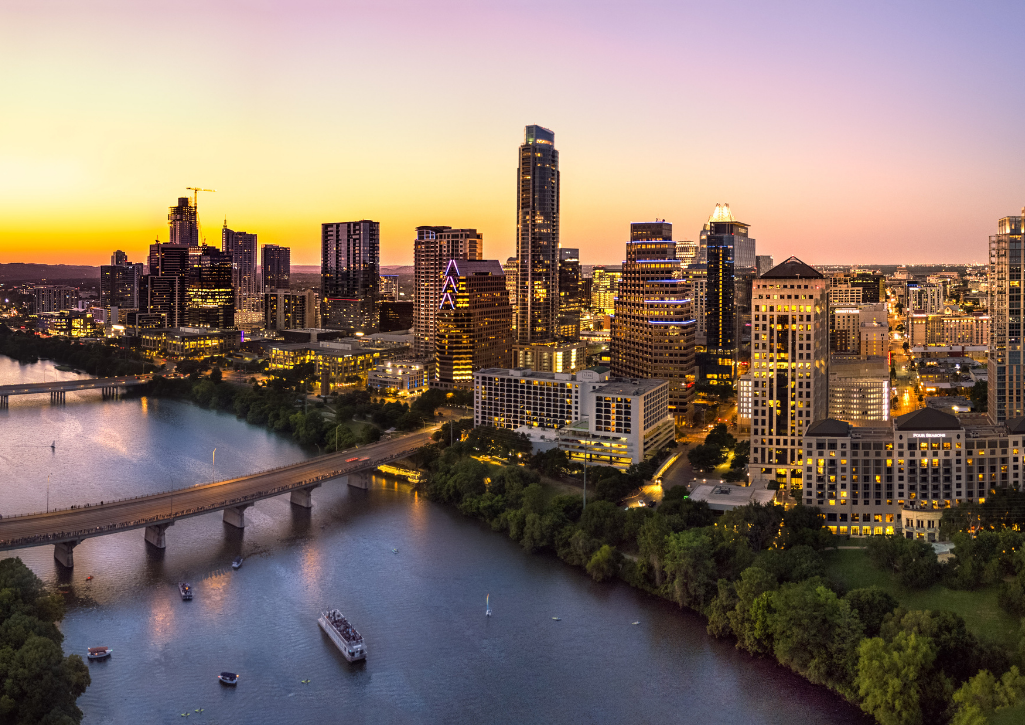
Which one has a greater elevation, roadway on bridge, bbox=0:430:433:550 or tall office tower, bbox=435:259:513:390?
tall office tower, bbox=435:259:513:390

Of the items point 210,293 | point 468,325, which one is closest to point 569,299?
point 468,325

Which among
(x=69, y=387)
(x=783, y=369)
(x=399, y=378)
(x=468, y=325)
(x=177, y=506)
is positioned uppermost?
(x=468, y=325)

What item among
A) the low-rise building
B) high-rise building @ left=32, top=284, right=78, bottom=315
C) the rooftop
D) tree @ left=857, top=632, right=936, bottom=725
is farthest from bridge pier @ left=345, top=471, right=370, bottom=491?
high-rise building @ left=32, top=284, right=78, bottom=315

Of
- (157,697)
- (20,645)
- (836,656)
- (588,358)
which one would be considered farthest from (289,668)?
(588,358)

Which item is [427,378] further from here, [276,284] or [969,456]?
[276,284]

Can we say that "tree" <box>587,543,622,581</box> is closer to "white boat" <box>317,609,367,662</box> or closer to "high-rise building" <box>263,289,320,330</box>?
"white boat" <box>317,609,367,662</box>

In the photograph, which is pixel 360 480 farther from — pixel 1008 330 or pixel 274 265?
pixel 274 265
